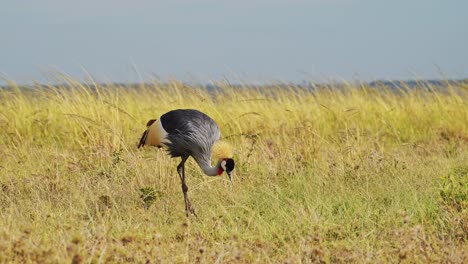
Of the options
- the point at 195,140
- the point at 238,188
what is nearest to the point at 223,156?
the point at 195,140

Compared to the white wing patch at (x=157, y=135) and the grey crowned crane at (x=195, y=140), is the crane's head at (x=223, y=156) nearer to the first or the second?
the grey crowned crane at (x=195, y=140)

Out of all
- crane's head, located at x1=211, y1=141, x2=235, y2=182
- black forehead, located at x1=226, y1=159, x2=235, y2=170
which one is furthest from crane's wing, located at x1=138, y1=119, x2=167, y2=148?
black forehead, located at x1=226, y1=159, x2=235, y2=170

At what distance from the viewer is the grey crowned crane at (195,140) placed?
603 cm

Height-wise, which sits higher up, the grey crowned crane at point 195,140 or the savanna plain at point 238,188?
the grey crowned crane at point 195,140

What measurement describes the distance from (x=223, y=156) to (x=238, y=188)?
1.51 ft

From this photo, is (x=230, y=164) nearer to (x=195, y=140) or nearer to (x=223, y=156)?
(x=223, y=156)

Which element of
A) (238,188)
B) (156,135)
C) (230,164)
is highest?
(156,135)

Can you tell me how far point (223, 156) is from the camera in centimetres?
600

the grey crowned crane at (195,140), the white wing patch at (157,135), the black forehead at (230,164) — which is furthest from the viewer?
the white wing patch at (157,135)

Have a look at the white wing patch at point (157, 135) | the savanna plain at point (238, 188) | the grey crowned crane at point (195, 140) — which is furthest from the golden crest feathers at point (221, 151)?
the white wing patch at point (157, 135)

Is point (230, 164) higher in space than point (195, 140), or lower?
lower

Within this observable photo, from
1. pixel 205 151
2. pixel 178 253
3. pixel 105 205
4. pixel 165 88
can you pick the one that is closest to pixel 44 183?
pixel 105 205

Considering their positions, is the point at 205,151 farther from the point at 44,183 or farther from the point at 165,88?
the point at 165,88

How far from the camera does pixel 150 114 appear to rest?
10.5m
